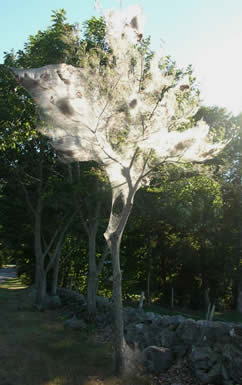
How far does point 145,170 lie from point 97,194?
5.86 meters

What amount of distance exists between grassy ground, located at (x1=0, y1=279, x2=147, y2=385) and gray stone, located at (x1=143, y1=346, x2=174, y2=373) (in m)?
Result: 0.85

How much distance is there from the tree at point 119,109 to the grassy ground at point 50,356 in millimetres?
893

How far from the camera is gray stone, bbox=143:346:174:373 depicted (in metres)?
7.48

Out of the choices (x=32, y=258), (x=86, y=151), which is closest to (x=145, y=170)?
(x=86, y=151)

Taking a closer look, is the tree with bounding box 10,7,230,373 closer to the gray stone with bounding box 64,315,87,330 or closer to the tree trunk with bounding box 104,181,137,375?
the tree trunk with bounding box 104,181,137,375

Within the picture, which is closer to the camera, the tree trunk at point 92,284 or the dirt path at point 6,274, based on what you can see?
the tree trunk at point 92,284

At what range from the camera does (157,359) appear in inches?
300

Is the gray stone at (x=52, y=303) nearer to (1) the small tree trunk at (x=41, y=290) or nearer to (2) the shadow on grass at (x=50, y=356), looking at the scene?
(1) the small tree trunk at (x=41, y=290)

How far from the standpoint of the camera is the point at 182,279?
2631cm

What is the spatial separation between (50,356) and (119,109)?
6.15 metres

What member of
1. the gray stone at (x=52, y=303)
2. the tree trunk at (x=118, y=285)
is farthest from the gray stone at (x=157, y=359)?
the gray stone at (x=52, y=303)

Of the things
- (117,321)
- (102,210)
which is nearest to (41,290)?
(102,210)

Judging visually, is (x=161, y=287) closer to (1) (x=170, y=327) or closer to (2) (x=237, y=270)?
(2) (x=237, y=270)

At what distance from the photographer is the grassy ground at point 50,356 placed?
6.81 metres
